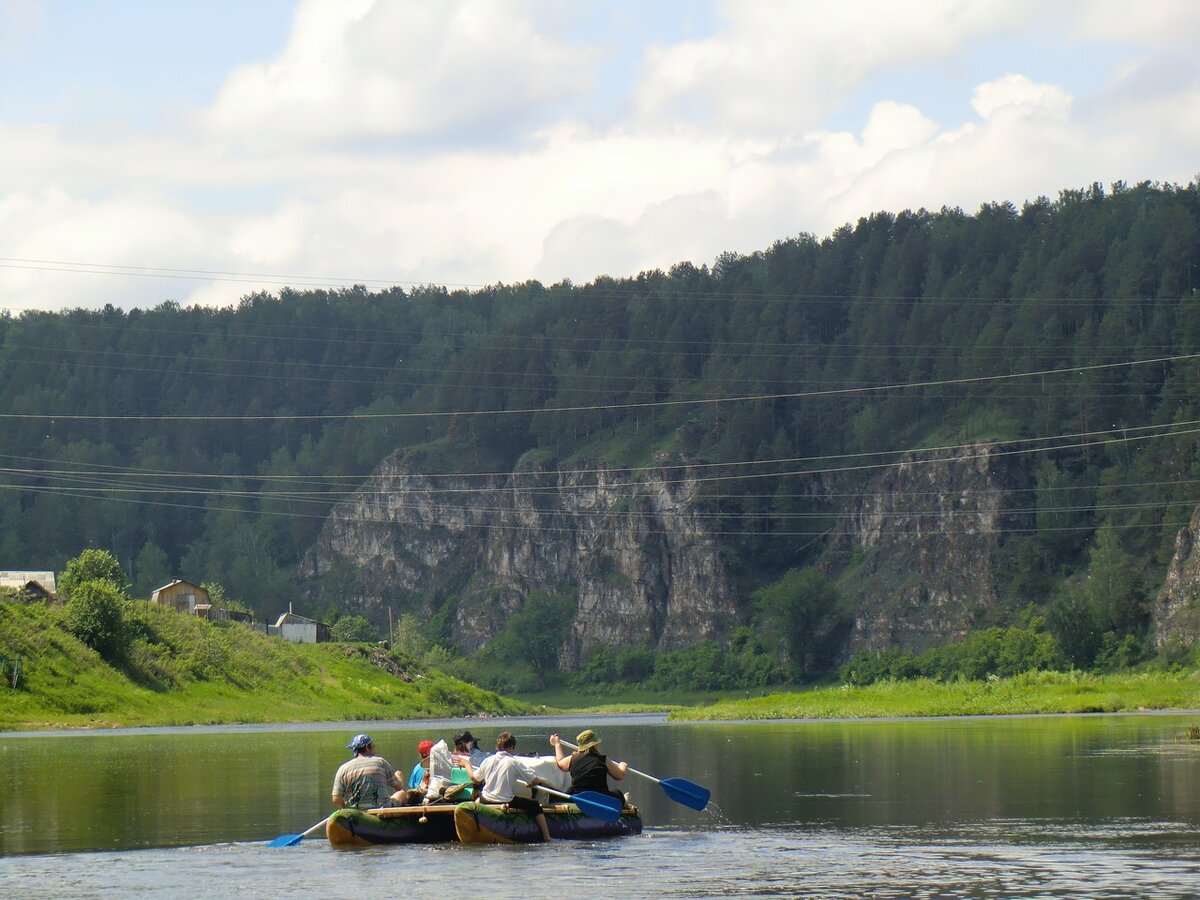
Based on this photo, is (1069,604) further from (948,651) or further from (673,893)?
(673,893)

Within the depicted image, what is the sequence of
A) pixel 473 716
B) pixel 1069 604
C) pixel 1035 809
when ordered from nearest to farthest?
pixel 1035 809 → pixel 473 716 → pixel 1069 604

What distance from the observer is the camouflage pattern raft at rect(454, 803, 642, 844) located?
36.0 m

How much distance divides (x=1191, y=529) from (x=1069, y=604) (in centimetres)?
1772

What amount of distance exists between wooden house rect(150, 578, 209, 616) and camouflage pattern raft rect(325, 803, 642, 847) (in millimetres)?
121501

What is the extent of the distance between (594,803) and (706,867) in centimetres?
558

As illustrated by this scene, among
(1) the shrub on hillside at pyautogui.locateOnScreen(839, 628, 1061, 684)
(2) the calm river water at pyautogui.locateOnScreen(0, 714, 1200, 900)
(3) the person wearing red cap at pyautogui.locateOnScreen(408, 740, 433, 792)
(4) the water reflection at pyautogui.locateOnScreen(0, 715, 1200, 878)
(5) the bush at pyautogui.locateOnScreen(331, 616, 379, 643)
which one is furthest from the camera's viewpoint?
(5) the bush at pyautogui.locateOnScreen(331, 616, 379, 643)

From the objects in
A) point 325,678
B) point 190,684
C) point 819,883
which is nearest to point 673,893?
point 819,883

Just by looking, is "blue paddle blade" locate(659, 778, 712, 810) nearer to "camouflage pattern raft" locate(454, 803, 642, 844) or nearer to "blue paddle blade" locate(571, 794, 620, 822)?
"camouflage pattern raft" locate(454, 803, 642, 844)

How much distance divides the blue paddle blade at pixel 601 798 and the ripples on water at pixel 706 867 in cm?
126

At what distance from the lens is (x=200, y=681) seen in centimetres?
12062

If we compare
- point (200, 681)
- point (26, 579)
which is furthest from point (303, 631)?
point (200, 681)

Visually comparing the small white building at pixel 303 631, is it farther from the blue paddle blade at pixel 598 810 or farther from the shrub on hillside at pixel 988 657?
the blue paddle blade at pixel 598 810

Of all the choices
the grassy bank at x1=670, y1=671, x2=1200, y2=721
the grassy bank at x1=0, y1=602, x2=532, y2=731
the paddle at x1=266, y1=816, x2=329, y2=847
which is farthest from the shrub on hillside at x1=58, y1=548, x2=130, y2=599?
the paddle at x1=266, y1=816, x2=329, y2=847

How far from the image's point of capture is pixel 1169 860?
31156 mm
